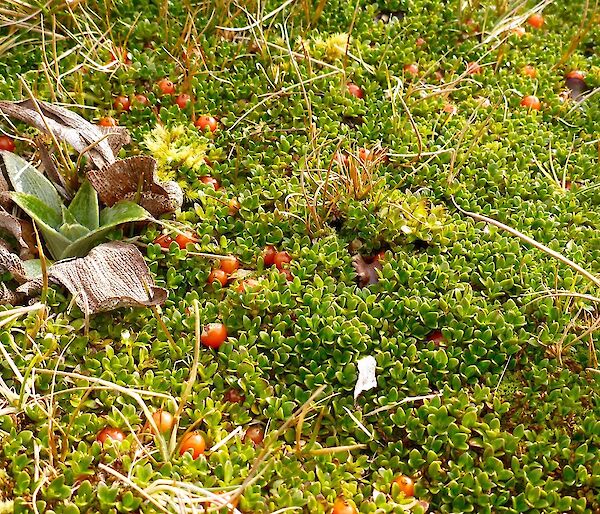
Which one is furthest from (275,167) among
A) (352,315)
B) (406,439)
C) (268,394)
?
(406,439)

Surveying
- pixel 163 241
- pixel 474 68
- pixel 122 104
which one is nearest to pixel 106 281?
pixel 163 241

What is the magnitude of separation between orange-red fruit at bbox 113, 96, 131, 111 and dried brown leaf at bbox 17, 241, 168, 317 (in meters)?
0.82

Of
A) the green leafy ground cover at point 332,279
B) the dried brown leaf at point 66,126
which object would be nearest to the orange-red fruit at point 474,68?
the green leafy ground cover at point 332,279

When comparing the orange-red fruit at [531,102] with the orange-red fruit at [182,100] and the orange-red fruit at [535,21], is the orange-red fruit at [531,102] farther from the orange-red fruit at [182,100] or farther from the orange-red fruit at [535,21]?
the orange-red fruit at [182,100]

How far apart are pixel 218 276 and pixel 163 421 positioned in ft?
1.97

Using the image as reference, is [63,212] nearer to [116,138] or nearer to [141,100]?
[116,138]

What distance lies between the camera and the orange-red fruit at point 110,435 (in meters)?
2.02

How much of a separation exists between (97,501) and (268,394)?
1.91 feet

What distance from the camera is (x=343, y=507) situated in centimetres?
194

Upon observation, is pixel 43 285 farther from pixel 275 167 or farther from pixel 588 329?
pixel 588 329

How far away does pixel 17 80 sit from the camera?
9.79ft

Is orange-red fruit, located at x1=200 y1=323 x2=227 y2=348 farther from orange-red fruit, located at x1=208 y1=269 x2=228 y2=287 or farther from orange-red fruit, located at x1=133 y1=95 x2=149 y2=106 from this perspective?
orange-red fruit, located at x1=133 y1=95 x2=149 y2=106

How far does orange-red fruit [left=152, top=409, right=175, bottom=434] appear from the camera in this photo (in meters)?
2.03

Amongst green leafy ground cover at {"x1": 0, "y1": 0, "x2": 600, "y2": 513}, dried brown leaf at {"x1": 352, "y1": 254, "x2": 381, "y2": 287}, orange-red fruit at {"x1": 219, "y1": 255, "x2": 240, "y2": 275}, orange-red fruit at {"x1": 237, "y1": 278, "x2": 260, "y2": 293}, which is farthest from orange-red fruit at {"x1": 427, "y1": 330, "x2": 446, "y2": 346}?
orange-red fruit at {"x1": 219, "y1": 255, "x2": 240, "y2": 275}
